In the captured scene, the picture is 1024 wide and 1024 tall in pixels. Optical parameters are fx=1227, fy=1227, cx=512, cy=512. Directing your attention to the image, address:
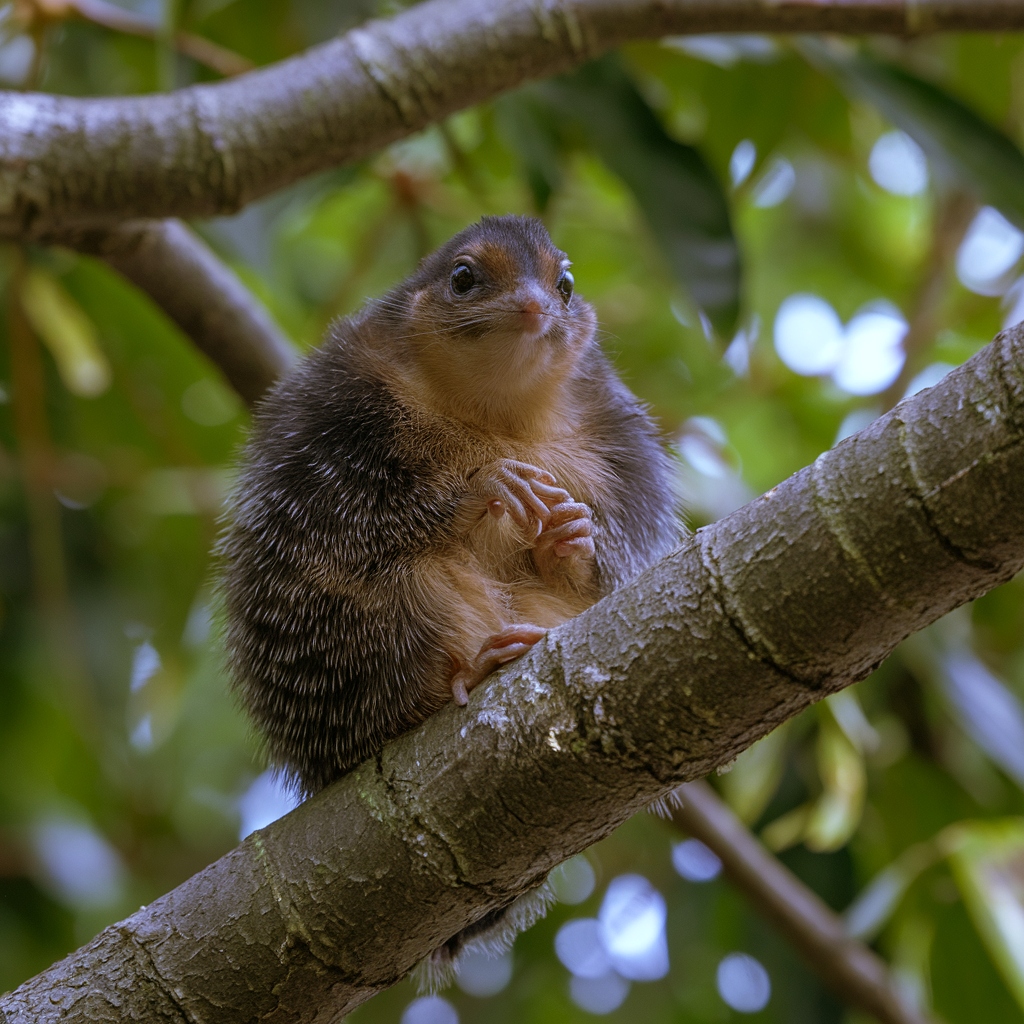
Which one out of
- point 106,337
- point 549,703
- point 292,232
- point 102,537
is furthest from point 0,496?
point 549,703

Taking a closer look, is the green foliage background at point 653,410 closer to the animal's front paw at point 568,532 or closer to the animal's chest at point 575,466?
the animal's chest at point 575,466

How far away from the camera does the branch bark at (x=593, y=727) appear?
1.53 metres

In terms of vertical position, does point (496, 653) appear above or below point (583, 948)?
above

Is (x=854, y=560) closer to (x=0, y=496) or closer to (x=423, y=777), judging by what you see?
(x=423, y=777)

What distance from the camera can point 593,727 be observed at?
5.90ft

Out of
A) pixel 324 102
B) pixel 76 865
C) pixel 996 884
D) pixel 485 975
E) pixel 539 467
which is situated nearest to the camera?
pixel 539 467

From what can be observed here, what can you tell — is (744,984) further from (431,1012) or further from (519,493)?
(519,493)

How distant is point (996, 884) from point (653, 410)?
1770mm

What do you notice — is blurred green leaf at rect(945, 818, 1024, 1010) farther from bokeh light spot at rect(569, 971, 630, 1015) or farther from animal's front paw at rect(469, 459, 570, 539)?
animal's front paw at rect(469, 459, 570, 539)

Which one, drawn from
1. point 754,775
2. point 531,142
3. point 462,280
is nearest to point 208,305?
point 462,280

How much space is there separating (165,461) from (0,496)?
81cm

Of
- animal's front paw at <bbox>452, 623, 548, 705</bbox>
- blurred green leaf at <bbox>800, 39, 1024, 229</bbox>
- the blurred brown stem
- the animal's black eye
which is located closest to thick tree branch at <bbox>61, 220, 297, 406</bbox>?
the blurred brown stem

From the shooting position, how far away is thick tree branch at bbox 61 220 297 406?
11.6 feet

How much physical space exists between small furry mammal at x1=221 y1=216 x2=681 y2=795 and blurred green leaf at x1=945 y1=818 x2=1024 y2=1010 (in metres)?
1.40
